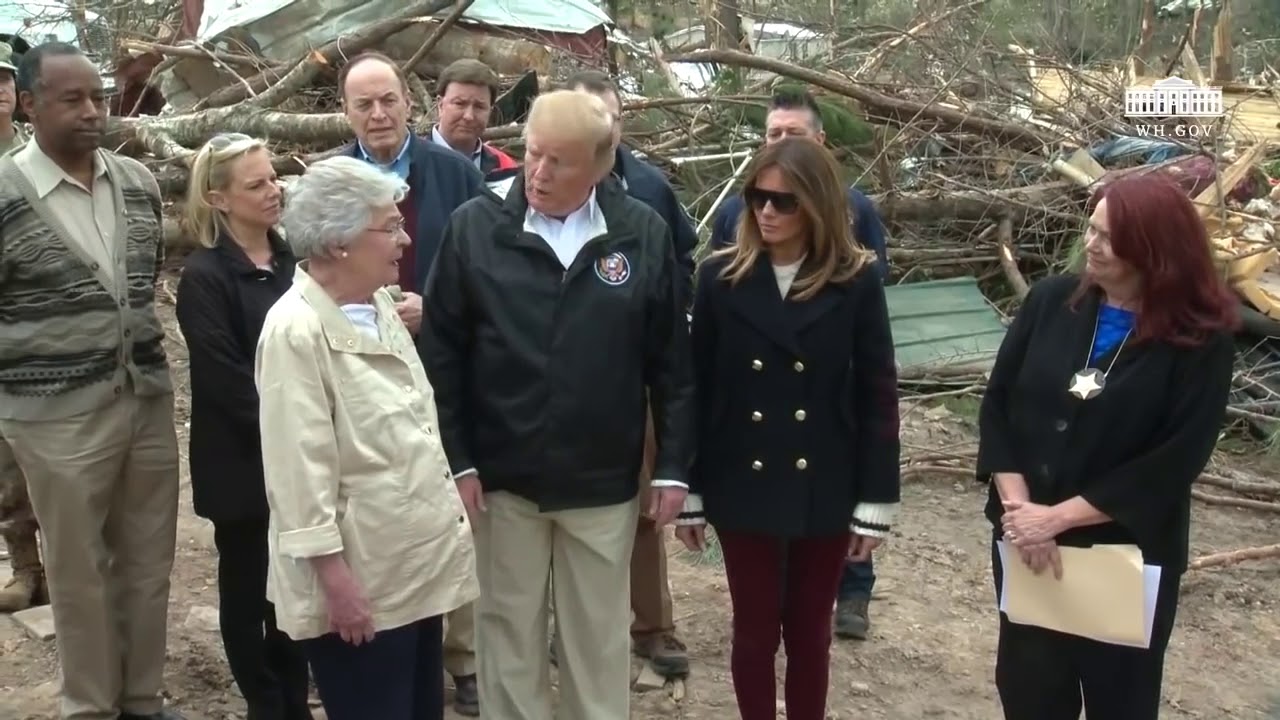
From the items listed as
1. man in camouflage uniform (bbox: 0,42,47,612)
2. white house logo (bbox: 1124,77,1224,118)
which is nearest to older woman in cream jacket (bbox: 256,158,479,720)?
man in camouflage uniform (bbox: 0,42,47,612)

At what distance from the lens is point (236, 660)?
3.19 metres

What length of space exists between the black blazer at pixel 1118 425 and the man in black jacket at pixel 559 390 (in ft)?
2.77

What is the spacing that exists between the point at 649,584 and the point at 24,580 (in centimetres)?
226

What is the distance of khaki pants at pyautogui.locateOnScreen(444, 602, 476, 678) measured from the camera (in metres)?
3.74

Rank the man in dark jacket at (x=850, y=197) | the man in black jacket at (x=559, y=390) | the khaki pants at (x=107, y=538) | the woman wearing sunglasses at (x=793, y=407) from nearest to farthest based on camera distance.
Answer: the man in black jacket at (x=559, y=390)
the woman wearing sunglasses at (x=793, y=407)
the khaki pants at (x=107, y=538)
the man in dark jacket at (x=850, y=197)

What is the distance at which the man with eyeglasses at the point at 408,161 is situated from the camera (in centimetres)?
358

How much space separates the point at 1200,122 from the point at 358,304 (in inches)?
295

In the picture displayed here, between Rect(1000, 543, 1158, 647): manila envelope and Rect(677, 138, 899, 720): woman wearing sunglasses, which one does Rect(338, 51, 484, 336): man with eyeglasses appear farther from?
Rect(1000, 543, 1158, 647): manila envelope

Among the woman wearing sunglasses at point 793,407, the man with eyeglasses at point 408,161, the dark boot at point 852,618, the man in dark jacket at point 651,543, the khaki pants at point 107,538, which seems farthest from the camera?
the dark boot at point 852,618

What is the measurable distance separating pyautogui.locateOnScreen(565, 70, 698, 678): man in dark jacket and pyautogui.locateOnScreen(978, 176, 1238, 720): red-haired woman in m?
1.16

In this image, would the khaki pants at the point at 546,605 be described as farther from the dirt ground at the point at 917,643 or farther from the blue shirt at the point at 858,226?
the blue shirt at the point at 858,226

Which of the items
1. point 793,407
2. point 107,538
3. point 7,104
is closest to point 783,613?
point 793,407

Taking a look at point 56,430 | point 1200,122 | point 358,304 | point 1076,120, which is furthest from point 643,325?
point 1200,122

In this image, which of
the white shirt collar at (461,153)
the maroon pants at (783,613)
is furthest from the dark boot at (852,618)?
the white shirt collar at (461,153)
